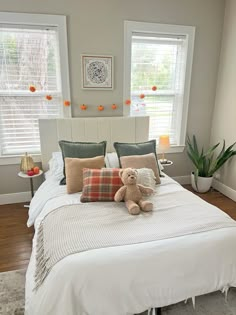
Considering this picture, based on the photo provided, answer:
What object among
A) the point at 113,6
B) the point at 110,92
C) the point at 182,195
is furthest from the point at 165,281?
the point at 113,6

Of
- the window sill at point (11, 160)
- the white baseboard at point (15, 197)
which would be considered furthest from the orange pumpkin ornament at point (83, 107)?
the white baseboard at point (15, 197)

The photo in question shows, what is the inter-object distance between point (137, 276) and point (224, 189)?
2738 millimetres

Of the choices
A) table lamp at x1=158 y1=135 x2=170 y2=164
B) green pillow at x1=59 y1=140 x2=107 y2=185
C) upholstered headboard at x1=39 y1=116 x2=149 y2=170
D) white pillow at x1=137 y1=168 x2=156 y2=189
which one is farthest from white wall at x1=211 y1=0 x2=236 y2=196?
green pillow at x1=59 y1=140 x2=107 y2=185

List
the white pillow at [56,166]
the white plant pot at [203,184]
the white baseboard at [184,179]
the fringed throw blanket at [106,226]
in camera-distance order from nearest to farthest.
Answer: the fringed throw blanket at [106,226] → the white pillow at [56,166] → the white plant pot at [203,184] → the white baseboard at [184,179]

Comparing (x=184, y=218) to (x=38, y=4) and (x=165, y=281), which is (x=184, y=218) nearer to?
(x=165, y=281)

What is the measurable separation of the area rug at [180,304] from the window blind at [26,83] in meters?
1.73

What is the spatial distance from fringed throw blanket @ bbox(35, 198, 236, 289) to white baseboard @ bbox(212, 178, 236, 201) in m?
1.75

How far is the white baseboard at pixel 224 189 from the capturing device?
348 cm

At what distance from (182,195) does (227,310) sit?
0.93 meters

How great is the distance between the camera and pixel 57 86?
10.1ft

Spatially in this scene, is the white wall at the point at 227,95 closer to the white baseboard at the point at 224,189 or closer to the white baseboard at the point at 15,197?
the white baseboard at the point at 224,189

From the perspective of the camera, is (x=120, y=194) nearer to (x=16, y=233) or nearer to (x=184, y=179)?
(x=16, y=233)

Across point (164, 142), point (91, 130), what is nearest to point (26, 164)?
point (91, 130)

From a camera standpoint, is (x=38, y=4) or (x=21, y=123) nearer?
(x=38, y=4)
